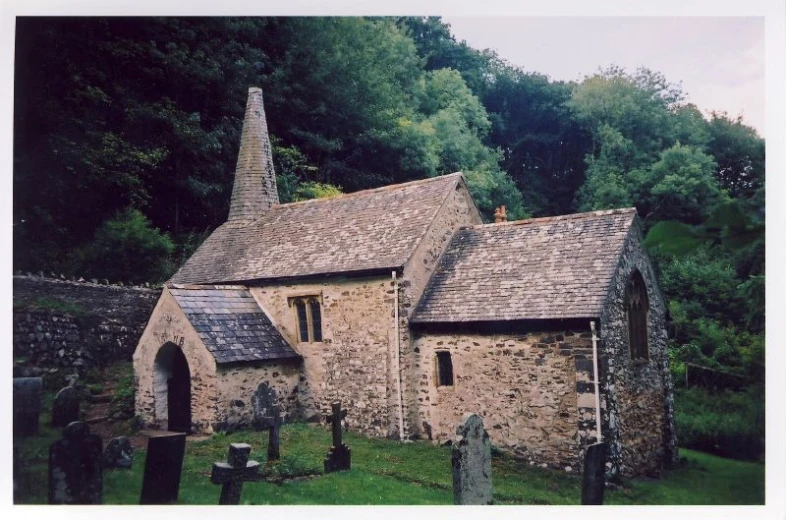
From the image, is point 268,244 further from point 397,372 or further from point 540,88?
point 540,88

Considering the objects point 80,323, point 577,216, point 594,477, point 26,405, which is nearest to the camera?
point 594,477

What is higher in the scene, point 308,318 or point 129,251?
point 129,251

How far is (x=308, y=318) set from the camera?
591 inches

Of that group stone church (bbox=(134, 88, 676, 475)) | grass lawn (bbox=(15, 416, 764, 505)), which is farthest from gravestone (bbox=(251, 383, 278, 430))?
grass lawn (bbox=(15, 416, 764, 505))

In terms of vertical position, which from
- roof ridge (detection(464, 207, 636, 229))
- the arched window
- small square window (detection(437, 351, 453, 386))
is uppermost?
roof ridge (detection(464, 207, 636, 229))

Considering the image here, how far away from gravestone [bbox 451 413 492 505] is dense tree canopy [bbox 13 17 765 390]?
394 cm

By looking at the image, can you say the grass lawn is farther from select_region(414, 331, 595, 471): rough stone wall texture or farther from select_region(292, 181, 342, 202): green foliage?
select_region(292, 181, 342, 202): green foliage

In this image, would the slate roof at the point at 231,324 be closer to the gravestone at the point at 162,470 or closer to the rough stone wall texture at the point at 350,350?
the rough stone wall texture at the point at 350,350

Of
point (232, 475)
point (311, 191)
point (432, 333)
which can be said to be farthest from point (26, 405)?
point (311, 191)

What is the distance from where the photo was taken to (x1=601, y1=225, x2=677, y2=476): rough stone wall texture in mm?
11305

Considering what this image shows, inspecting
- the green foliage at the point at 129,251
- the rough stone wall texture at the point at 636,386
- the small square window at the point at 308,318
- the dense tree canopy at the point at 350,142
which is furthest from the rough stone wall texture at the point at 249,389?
the rough stone wall texture at the point at 636,386

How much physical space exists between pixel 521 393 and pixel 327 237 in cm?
650

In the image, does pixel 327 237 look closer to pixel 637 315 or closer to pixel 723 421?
pixel 637 315

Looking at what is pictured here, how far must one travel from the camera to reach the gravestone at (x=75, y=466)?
25.4ft
